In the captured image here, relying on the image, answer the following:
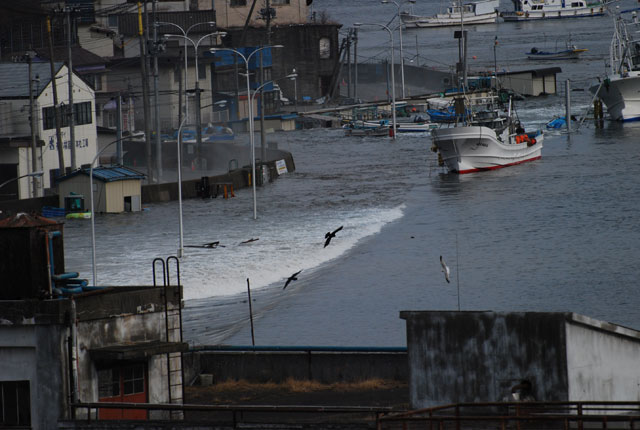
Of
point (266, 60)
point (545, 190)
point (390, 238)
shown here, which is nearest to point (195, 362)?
point (390, 238)

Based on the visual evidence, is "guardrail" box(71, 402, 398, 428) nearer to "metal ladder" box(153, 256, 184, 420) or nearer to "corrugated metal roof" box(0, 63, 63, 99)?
"metal ladder" box(153, 256, 184, 420)

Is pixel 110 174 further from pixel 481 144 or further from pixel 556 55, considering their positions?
pixel 556 55

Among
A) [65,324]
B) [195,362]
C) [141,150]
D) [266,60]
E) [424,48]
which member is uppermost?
[424,48]

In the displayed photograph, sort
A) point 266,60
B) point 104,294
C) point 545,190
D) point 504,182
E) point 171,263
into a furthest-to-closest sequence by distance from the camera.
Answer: point 266,60 < point 504,182 < point 545,190 < point 171,263 < point 104,294

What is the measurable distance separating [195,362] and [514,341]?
912 centimetres

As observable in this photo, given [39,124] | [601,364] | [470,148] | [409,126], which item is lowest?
[601,364]

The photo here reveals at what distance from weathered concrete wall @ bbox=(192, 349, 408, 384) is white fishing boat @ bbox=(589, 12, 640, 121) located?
72.7 meters

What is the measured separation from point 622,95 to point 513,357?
81.3 m

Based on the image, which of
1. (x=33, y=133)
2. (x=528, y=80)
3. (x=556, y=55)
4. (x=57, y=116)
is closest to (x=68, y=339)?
(x=33, y=133)

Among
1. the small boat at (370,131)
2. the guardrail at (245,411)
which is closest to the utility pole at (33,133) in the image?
the small boat at (370,131)

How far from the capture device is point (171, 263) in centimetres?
4212

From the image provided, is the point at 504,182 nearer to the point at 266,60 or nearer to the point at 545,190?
the point at 545,190

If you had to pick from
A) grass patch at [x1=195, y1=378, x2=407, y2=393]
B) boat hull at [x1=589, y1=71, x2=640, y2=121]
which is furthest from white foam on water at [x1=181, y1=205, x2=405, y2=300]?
boat hull at [x1=589, y1=71, x2=640, y2=121]

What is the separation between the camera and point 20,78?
6266 centimetres
